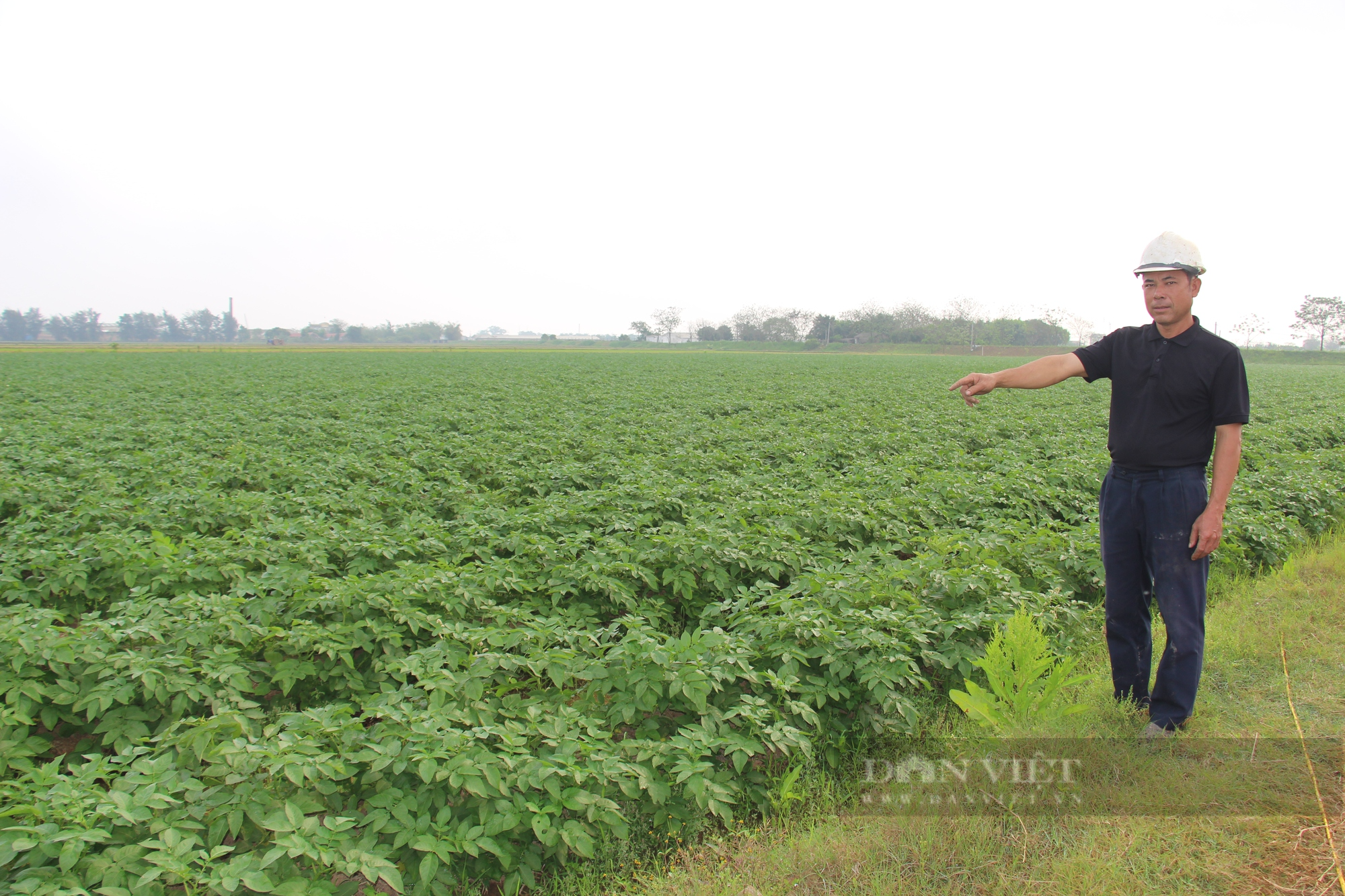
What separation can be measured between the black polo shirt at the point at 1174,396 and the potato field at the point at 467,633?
4.63 ft

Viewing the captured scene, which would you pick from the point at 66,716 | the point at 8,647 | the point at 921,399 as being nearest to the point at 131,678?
the point at 66,716

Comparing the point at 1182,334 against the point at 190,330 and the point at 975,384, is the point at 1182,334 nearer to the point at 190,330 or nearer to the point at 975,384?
the point at 975,384

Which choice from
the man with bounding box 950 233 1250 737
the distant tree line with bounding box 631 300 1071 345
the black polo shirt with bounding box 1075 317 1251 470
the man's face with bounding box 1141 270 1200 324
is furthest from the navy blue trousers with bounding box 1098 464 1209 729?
the distant tree line with bounding box 631 300 1071 345

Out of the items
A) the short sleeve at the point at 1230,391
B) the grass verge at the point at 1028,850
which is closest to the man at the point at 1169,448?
the short sleeve at the point at 1230,391

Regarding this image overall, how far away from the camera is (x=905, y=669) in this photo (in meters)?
3.79

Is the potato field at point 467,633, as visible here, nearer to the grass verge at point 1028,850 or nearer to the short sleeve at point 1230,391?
the grass verge at point 1028,850

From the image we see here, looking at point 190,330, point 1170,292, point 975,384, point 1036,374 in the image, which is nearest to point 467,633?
point 975,384

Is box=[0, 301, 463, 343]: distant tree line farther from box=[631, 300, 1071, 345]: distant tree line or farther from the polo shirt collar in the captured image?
the polo shirt collar

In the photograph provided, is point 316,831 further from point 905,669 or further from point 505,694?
point 905,669

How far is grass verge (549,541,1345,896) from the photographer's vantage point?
2.59m

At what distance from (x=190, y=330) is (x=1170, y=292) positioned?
205148 mm

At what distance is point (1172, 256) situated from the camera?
3363 mm

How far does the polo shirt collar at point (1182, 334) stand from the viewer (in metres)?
3.47

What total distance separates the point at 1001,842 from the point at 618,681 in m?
1.89
